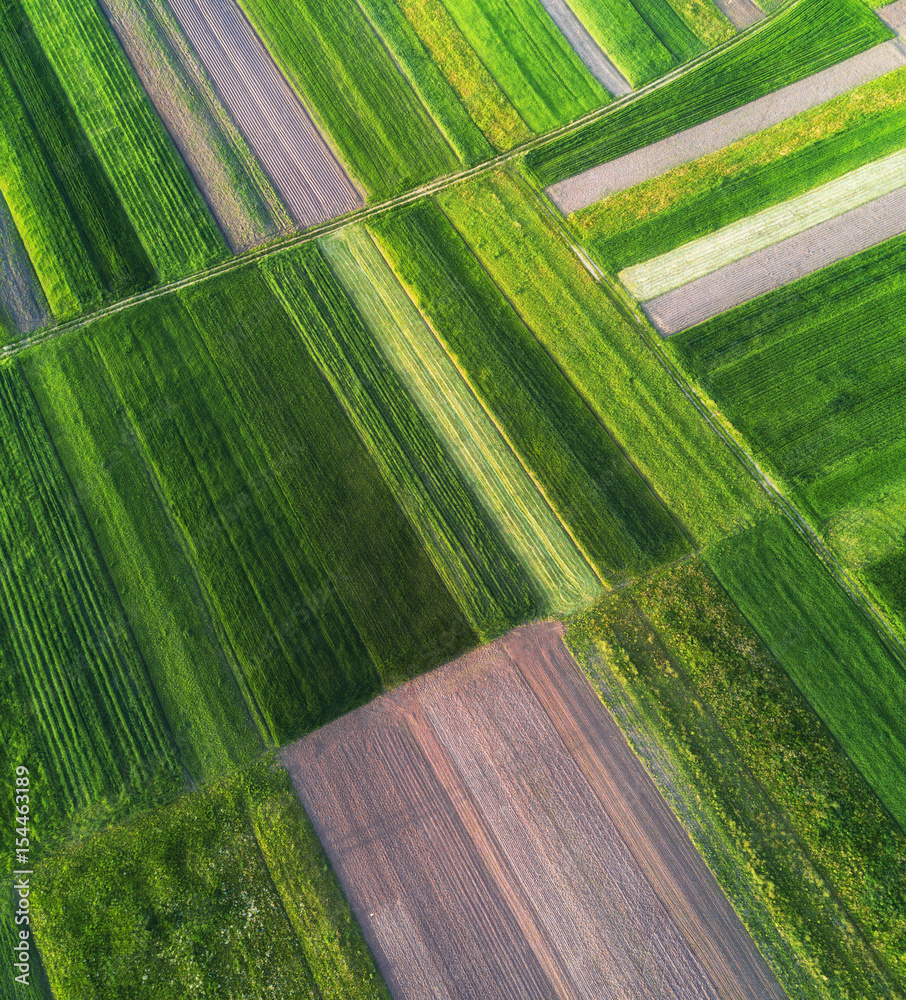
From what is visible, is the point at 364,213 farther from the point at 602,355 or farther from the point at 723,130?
the point at 723,130

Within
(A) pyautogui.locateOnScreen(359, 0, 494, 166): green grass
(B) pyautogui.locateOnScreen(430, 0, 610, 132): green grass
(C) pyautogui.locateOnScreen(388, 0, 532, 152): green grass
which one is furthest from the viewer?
(B) pyautogui.locateOnScreen(430, 0, 610, 132): green grass

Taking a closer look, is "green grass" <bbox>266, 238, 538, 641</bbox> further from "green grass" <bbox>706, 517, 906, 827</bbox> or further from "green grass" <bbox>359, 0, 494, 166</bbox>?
"green grass" <bbox>359, 0, 494, 166</bbox>

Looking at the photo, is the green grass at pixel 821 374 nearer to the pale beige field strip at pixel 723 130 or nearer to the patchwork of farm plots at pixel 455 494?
the patchwork of farm plots at pixel 455 494

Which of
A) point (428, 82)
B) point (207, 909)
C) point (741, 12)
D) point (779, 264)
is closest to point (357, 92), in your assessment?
A: point (428, 82)

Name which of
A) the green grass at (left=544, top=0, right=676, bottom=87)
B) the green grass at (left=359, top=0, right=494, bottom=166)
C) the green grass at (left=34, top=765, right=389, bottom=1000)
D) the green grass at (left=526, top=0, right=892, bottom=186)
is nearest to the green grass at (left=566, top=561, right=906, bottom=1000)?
the green grass at (left=34, top=765, right=389, bottom=1000)

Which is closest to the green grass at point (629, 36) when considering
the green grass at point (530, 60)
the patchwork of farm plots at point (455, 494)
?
the patchwork of farm plots at point (455, 494)

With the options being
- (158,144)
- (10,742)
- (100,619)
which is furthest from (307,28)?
(10,742)

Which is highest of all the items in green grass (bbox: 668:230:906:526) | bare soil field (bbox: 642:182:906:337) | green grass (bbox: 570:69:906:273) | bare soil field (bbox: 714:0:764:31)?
bare soil field (bbox: 714:0:764:31)
